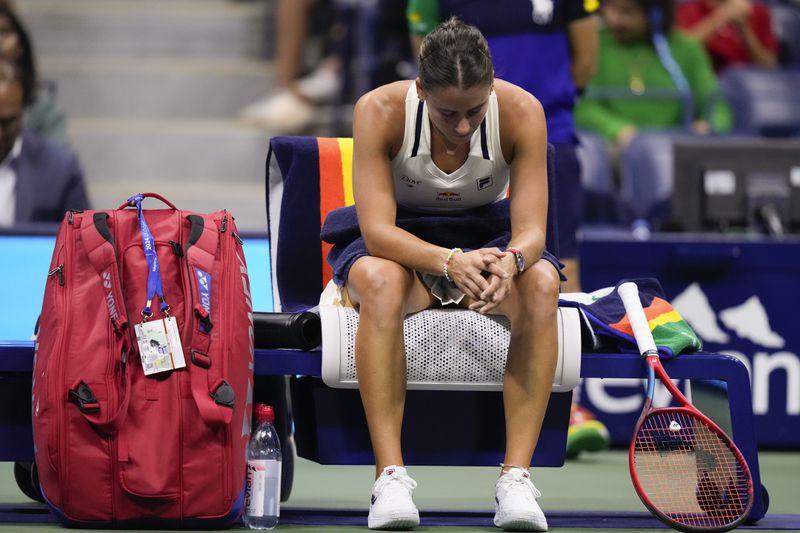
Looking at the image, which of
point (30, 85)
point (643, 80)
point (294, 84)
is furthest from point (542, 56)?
point (294, 84)

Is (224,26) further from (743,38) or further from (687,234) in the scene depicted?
(687,234)

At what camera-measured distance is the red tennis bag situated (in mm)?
2885

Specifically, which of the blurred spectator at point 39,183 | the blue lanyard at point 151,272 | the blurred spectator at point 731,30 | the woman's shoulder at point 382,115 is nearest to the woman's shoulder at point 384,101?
the woman's shoulder at point 382,115

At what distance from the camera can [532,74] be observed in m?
4.28

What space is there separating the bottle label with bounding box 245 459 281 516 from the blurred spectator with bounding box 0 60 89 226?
242 cm

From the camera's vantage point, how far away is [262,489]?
3.05 m

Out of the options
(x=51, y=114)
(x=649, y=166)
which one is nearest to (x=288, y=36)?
(x=51, y=114)

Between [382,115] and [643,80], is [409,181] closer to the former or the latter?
[382,115]

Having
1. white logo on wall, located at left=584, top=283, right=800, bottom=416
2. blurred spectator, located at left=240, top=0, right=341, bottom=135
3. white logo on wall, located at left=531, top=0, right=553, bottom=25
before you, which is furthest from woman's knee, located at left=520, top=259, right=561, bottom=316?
blurred spectator, located at left=240, top=0, right=341, bottom=135

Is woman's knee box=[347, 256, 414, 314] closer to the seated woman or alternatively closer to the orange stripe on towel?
the seated woman

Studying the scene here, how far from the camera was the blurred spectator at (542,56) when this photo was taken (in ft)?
14.0

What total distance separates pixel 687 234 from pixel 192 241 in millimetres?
2558

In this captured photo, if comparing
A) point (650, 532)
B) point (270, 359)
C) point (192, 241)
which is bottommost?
point (650, 532)

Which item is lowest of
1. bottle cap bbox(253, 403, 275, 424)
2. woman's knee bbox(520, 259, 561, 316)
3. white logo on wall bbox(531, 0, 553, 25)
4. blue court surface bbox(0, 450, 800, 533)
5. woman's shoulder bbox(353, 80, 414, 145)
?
blue court surface bbox(0, 450, 800, 533)
